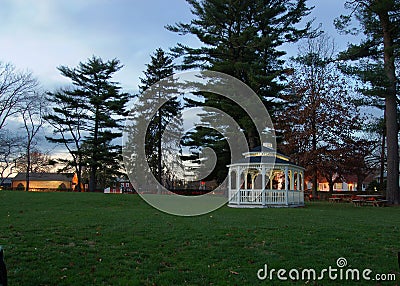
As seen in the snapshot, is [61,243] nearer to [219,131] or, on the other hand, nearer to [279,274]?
[279,274]

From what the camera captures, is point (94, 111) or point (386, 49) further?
point (94, 111)

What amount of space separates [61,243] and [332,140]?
28.0 meters

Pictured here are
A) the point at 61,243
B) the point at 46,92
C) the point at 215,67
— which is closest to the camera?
the point at 61,243

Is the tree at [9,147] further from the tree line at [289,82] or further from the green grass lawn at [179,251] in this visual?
the green grass lawn at [179,251]

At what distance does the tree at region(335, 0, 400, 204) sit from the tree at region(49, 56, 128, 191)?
24307 mm

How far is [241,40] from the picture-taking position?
1147 inches

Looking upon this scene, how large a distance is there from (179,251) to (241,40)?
23854 millimetres

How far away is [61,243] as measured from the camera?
27.2 feet

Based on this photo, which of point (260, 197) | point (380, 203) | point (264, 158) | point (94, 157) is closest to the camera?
point (260, 197)

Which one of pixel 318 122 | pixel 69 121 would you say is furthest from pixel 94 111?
pixel 318 122

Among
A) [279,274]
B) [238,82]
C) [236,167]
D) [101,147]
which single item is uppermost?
[238,82]

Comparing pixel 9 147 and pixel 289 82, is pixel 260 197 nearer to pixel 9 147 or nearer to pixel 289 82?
pixel 289 82

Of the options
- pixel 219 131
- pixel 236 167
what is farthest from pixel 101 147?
pixel 236 167

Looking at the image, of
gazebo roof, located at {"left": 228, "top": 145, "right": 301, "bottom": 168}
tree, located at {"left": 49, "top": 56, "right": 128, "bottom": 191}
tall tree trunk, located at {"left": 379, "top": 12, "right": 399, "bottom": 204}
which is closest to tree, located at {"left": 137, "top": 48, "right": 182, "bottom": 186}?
tree, located at {"left": 49, "top": 56, "right": 128, "bottom": 191}
